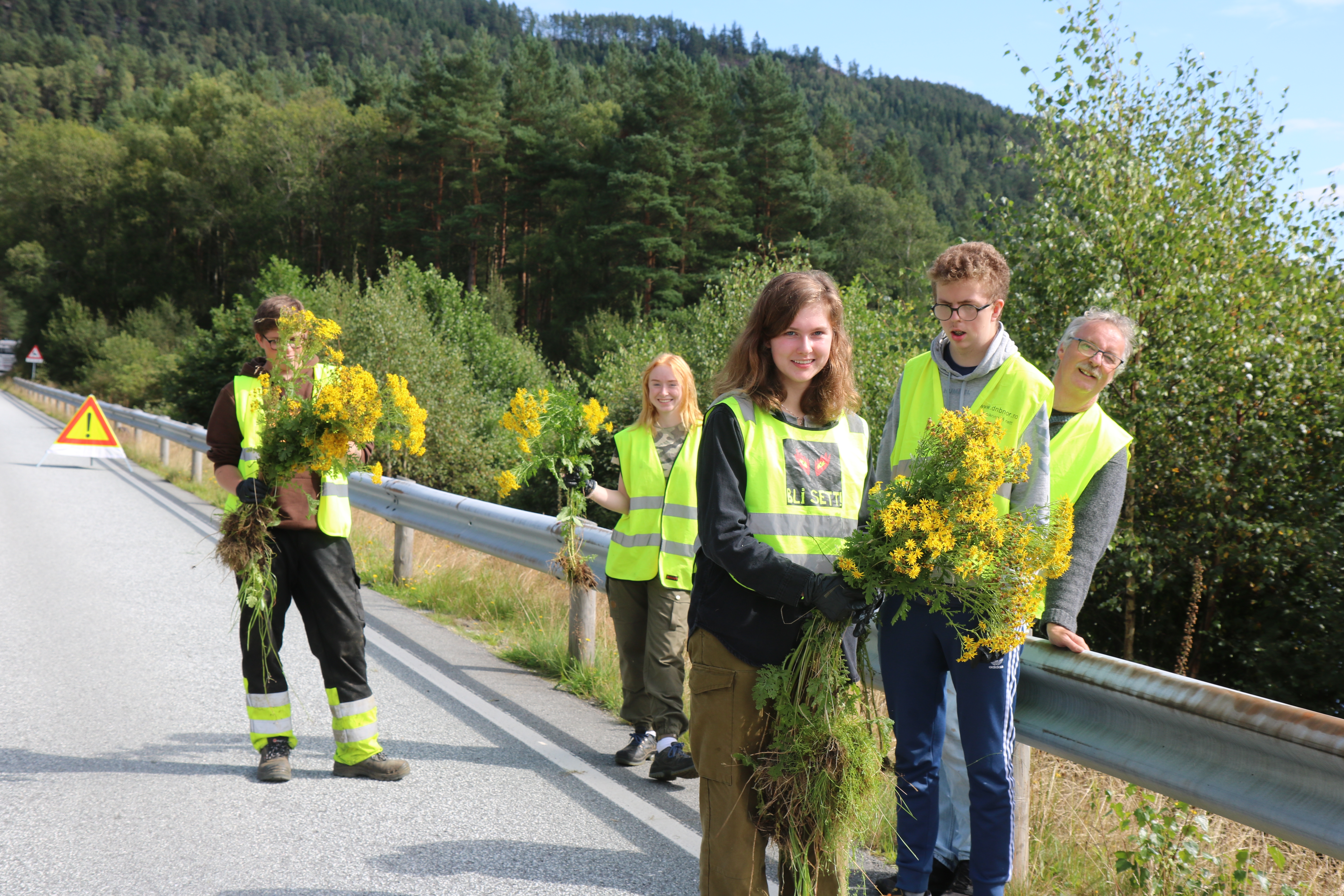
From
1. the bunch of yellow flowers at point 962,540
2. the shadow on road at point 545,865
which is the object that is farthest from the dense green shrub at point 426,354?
the bunch of yellow flowers at point 962,540

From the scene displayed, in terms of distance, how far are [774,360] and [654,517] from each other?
2065 millimetres

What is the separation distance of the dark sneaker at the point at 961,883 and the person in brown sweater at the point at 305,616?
90.3 inches

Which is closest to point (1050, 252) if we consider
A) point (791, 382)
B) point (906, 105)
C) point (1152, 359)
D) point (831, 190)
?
point (1152, 359)

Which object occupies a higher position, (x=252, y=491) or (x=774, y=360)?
(x=774, y=360)

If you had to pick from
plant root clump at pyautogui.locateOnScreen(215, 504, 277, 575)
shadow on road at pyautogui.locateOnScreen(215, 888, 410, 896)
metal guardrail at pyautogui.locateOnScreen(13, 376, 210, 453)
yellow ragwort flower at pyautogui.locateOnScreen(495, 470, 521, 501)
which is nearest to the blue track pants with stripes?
shadow on road at pyautogui.locateOnScreen(215, 888, 410, 896)

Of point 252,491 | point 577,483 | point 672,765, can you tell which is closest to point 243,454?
point 252,491

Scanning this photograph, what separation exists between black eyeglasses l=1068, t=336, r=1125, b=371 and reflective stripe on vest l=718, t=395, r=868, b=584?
1064 millimetres

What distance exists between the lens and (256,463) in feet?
14.1

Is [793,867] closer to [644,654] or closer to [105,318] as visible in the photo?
[644,654]

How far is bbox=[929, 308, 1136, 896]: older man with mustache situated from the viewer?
3.15m

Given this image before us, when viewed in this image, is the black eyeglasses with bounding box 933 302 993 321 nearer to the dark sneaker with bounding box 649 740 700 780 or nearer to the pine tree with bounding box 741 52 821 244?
the dark sneaker with bounding box 649 740 700 780

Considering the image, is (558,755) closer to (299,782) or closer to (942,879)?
(299,782)

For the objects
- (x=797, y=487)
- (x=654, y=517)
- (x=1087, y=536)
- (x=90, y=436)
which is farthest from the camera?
(x=90, y=436)

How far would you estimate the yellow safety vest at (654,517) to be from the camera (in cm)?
448
